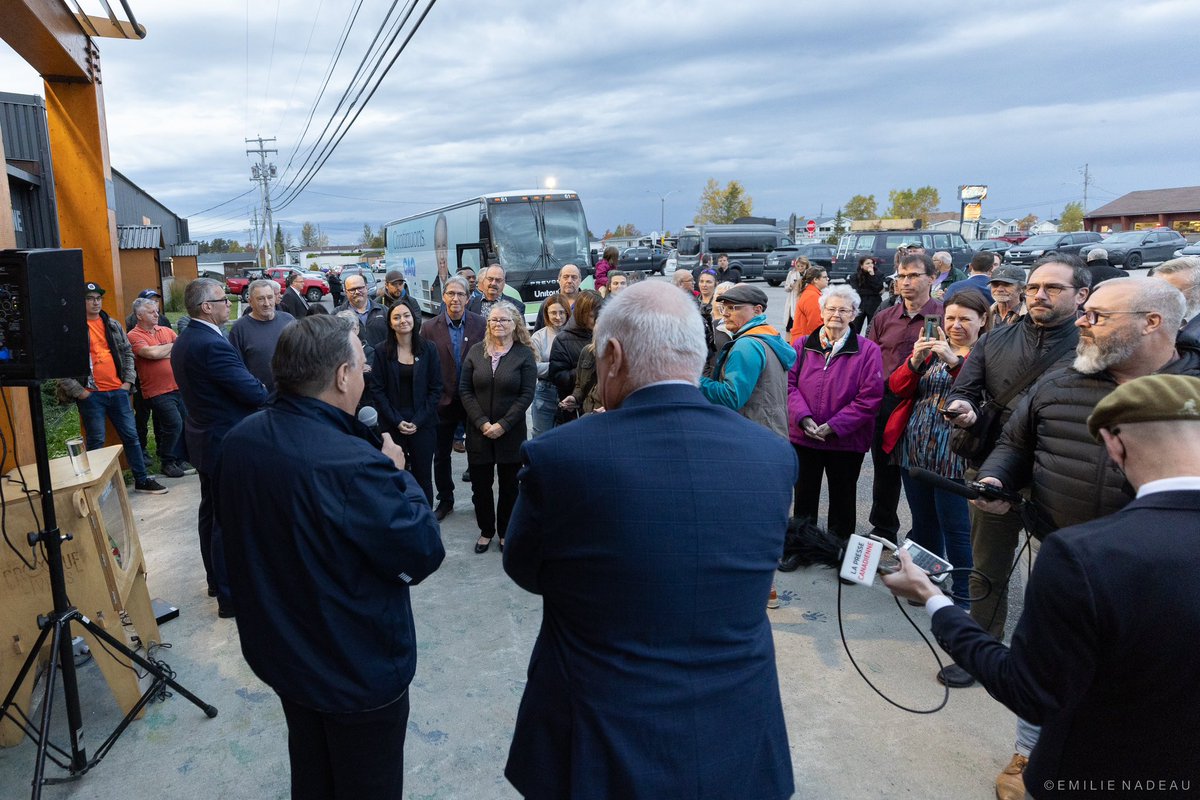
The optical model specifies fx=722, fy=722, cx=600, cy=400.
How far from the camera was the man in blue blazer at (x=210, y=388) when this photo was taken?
3955 millimetres

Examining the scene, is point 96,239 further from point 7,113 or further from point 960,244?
point 960,244

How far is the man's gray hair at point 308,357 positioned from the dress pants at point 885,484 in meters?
3.84

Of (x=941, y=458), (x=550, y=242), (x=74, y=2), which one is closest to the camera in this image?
(x=941, y=458)

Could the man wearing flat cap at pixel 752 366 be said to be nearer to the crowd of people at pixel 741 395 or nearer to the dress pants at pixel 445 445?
the crowd of people at pixel 741 395

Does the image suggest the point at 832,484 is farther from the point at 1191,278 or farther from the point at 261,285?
the point at 261,285

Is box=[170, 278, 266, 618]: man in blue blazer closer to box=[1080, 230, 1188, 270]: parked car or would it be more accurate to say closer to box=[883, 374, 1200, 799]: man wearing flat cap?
box=[883, 374, 1200, 799]: man wearing flat cap

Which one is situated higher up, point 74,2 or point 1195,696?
point 74,2

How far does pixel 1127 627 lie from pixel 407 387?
15.2 ft

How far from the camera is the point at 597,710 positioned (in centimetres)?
145

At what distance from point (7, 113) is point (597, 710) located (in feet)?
63.3

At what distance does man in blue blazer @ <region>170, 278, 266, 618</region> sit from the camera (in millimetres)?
3955

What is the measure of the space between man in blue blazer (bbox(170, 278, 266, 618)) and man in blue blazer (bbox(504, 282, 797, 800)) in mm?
3031

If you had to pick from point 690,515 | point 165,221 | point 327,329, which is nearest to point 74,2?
point 327,329

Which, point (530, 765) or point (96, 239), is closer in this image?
point (530, 765)
